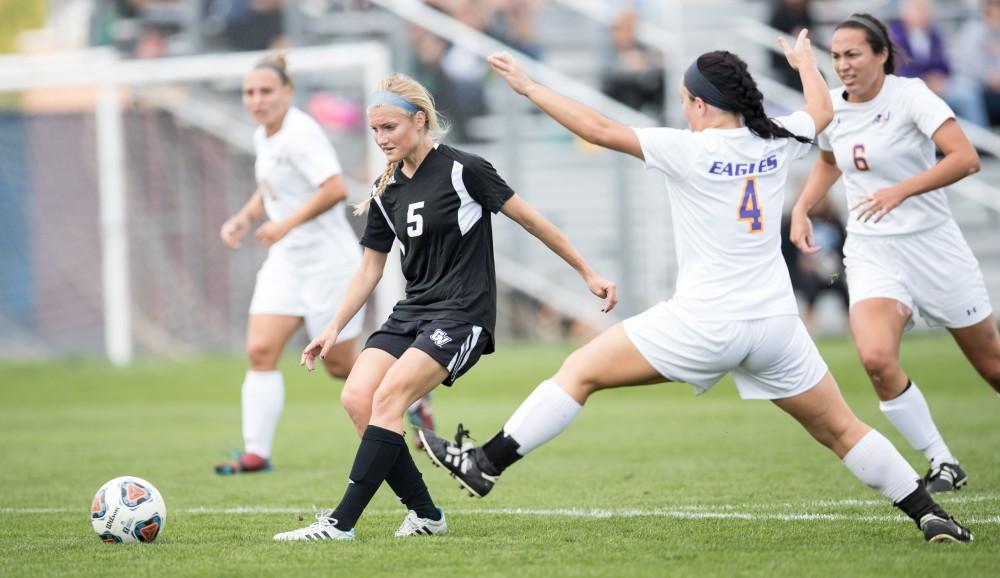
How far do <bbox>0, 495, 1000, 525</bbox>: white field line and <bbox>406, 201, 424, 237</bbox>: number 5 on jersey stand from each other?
63.3 inches

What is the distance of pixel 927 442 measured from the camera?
7.55 meters

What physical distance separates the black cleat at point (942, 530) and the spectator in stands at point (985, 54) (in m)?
14.5

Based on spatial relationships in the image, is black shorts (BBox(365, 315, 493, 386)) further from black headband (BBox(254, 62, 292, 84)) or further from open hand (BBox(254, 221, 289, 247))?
black headband (BBox(254, 62, 292, 84))

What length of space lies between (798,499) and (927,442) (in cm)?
89

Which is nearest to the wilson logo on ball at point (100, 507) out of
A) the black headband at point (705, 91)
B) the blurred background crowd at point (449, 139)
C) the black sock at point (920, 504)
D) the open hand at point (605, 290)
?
the open hand at point (605, 290)

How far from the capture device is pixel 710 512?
269 inches

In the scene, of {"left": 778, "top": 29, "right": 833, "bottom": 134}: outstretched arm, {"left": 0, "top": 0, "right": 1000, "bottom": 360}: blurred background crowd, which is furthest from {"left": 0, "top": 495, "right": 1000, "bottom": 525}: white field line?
{"left": 0, "top": 0, "right": 1000, "bottom": 360}: blurred background crowd

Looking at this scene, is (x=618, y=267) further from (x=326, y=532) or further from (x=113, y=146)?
(x=326, y=532)

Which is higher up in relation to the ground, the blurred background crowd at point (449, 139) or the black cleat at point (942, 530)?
the black cleat at point (942, 530)

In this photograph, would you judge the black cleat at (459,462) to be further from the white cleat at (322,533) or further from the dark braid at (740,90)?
the dark braid at (740,90)

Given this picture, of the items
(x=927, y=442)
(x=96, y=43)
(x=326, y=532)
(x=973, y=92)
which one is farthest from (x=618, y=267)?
(x=326, y=532)

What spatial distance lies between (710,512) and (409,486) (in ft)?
5.19

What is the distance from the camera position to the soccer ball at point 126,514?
6207mm

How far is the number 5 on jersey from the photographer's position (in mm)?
6227
